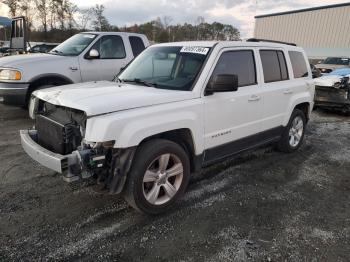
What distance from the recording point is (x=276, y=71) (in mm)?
5172

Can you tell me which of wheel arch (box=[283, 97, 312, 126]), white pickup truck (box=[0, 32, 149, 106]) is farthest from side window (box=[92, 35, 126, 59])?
wheel arch (box=[283, 97, 312, 126])

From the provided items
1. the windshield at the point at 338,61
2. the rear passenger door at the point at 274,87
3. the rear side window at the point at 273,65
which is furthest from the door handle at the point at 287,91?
the windshield at the point at 338,61

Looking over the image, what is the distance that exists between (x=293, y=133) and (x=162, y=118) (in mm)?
3406

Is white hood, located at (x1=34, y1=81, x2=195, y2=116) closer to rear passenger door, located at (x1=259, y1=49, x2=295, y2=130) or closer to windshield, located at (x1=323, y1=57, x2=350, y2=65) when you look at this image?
rear passenger door, located at (x1=259, y1=49, x2=295, y2=130)

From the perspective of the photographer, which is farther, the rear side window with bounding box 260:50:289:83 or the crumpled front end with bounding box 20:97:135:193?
the rear side window with bounding box 260:50:289:83

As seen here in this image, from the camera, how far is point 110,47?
7.86 meters

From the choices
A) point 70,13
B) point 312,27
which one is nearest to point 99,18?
point 70,13

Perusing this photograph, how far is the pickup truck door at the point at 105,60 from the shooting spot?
24.5ft

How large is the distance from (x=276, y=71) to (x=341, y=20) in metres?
33.8

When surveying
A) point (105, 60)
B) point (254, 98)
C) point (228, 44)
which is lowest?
point (254, 98)

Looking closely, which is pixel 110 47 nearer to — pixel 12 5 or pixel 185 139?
pixel 185 139

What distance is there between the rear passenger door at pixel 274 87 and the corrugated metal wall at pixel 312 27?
32.5 m

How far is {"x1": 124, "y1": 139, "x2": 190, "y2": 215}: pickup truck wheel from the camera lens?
3.31 metres

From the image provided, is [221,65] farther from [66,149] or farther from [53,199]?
[53,199]
